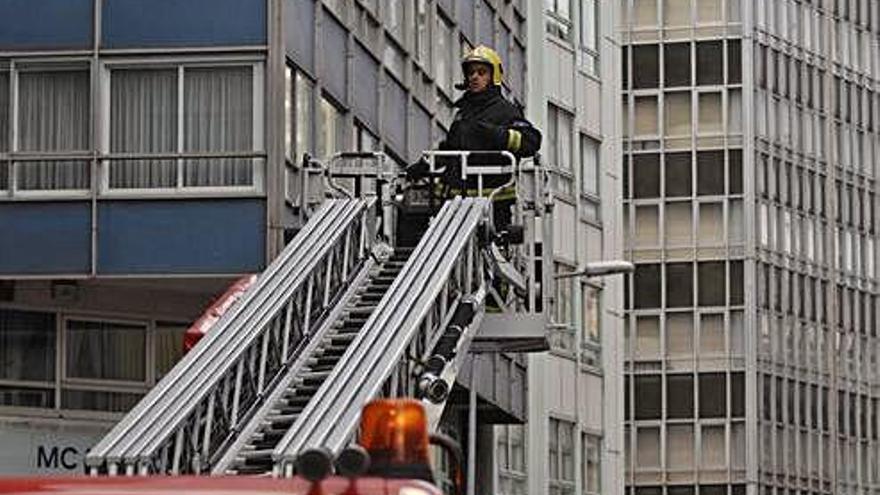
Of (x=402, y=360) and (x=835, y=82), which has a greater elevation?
(x=835, y=82)

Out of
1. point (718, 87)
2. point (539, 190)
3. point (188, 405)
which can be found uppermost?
point (718, 87)

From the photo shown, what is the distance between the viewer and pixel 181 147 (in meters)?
28.8

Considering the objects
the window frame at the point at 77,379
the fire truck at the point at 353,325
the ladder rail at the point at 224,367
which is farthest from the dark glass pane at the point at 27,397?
the ladder rail at the point at 224,367

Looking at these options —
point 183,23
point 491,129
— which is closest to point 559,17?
point 183,23

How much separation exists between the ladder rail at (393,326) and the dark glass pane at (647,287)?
58.5 metres

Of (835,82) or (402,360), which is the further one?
(835,82)

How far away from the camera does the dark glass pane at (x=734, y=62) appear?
7981 centimetres

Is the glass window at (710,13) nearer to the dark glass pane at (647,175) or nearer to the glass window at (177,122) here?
the dark glass pane at (647,175)

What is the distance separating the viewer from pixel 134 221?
28344 millimetres

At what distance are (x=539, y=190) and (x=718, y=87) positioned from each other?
5825cm

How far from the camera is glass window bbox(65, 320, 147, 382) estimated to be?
29609mm

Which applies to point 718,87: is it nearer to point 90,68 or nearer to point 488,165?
point 90,68

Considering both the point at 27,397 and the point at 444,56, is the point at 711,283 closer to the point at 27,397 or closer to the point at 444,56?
the point at 444,56

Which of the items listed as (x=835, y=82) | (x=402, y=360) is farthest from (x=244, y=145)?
(x=835, y=82)
